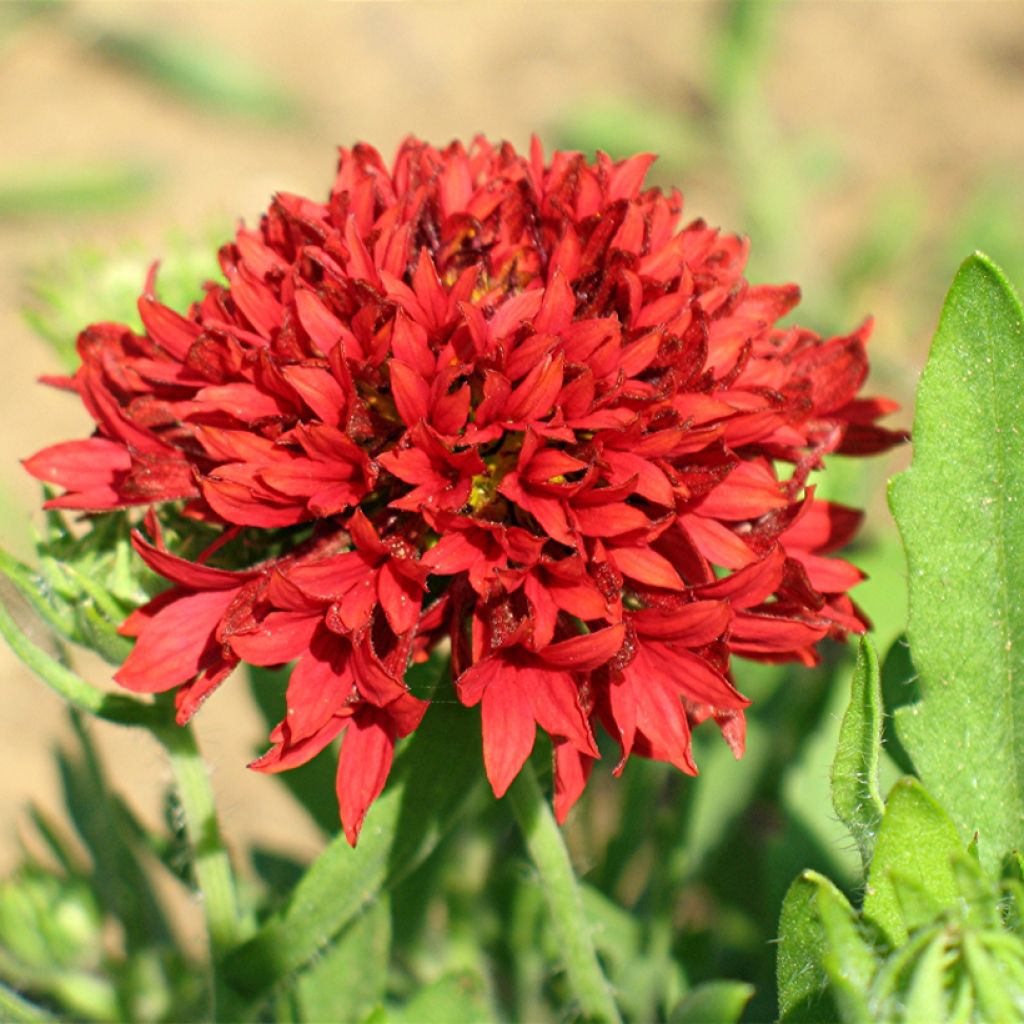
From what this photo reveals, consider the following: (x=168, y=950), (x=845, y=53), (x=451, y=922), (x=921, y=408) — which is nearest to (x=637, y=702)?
(x=921, y=408)

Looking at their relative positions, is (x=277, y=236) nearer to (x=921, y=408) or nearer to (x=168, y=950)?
→ (x=921, y=408)

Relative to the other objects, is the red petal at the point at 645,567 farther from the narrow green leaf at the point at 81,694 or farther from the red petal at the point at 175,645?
the narrow green leaf at the point at 81,694

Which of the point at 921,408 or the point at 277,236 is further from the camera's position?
the point at 277,236

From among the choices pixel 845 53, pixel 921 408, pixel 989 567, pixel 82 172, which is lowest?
pixel 989 567

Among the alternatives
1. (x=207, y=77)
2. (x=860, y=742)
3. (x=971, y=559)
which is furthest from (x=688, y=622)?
(x=207, y=77)

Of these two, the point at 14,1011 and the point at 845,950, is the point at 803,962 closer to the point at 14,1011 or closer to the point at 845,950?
the point at 845,950
